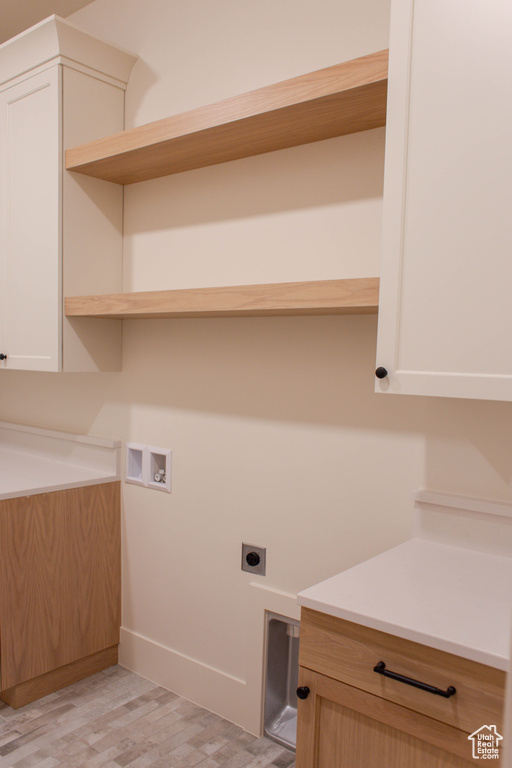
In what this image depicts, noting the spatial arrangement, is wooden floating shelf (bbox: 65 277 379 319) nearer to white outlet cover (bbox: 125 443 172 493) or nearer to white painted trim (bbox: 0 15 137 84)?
white outlet cover (bbox: 125 443 172 493)

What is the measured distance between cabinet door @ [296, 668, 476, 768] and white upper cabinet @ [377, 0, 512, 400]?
24.6 inches

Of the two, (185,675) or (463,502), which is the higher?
(463,502)

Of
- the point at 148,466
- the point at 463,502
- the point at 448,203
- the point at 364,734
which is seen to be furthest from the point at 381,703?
the point at 148,466

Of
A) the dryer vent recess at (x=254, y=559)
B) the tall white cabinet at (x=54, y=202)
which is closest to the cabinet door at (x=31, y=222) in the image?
the tall white cabinet at (x=54, y=202)

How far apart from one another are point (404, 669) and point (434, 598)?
17cm

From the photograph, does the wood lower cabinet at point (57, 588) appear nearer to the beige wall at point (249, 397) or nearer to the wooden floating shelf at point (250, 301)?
the beige wall at point (249, 397)

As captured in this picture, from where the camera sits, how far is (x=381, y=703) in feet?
3.79

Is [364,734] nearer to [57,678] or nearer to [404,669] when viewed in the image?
[404,669]

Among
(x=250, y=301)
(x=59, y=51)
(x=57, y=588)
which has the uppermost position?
(x=59, y=51)

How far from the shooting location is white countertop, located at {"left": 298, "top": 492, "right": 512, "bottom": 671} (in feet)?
3.51

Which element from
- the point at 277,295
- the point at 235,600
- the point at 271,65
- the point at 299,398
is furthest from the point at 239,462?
the point at 271,65

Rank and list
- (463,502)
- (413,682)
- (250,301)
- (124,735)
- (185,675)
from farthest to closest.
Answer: (185,675), (124,735), (250,301), (463,502), (413,682)

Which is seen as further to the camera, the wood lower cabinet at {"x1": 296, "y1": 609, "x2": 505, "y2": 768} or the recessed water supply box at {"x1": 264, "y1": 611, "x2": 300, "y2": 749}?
the recessed water supply box at {"x1": 264, "y1": 611, "x2": 300, "y2": 749}

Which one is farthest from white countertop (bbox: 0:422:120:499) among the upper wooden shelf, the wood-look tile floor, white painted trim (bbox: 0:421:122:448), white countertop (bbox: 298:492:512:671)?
white countertop (bbox: 298:492:512:671)
